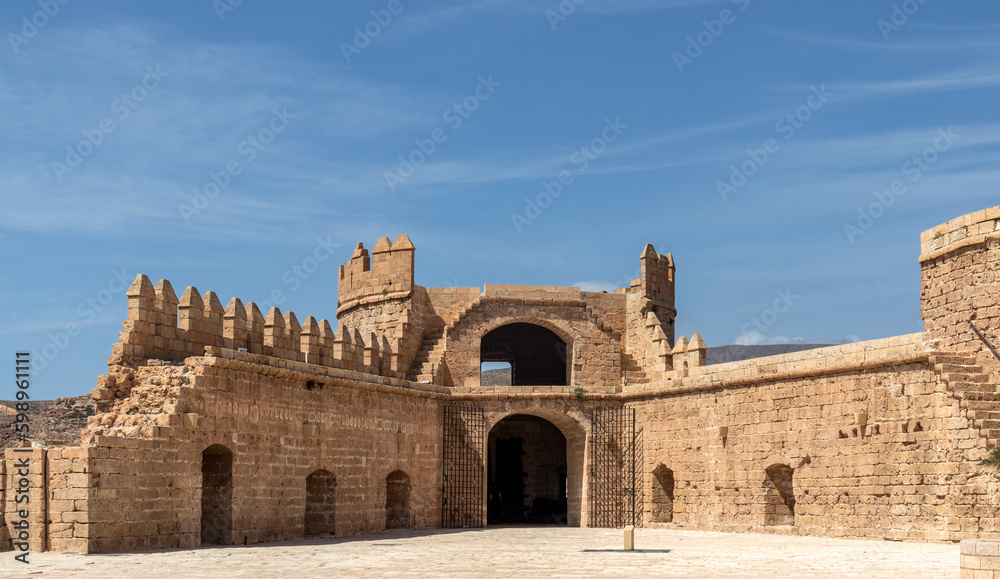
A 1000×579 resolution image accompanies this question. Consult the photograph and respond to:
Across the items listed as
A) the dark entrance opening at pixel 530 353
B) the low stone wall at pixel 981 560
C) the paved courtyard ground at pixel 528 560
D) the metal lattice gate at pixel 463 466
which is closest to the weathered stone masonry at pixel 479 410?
the metal lattice gate at pixel 463 466

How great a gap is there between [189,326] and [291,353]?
8.14 feet

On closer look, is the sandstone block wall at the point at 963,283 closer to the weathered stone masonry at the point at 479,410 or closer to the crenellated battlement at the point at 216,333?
the weathered stone masonry at the point at 479,410

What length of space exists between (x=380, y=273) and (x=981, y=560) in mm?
16632

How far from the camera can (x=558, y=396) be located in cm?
2355

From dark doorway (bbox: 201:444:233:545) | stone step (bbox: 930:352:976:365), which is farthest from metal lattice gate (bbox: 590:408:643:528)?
dark doorway (bbox: 201:444:233:545)

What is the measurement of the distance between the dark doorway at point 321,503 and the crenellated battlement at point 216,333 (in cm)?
220

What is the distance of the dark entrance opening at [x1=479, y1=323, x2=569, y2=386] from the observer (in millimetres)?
29109

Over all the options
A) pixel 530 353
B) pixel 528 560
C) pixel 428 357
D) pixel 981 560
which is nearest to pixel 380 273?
pixel 428 357

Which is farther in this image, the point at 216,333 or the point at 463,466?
the point at 463,466

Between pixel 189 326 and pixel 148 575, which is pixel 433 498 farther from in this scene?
pixel 148 575

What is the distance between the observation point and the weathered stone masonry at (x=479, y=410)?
15.8 m

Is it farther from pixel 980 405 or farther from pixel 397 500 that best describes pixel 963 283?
pixel 397 500

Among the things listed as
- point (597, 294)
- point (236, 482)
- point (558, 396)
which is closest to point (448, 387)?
point (558, 396)

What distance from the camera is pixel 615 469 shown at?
23375mm
